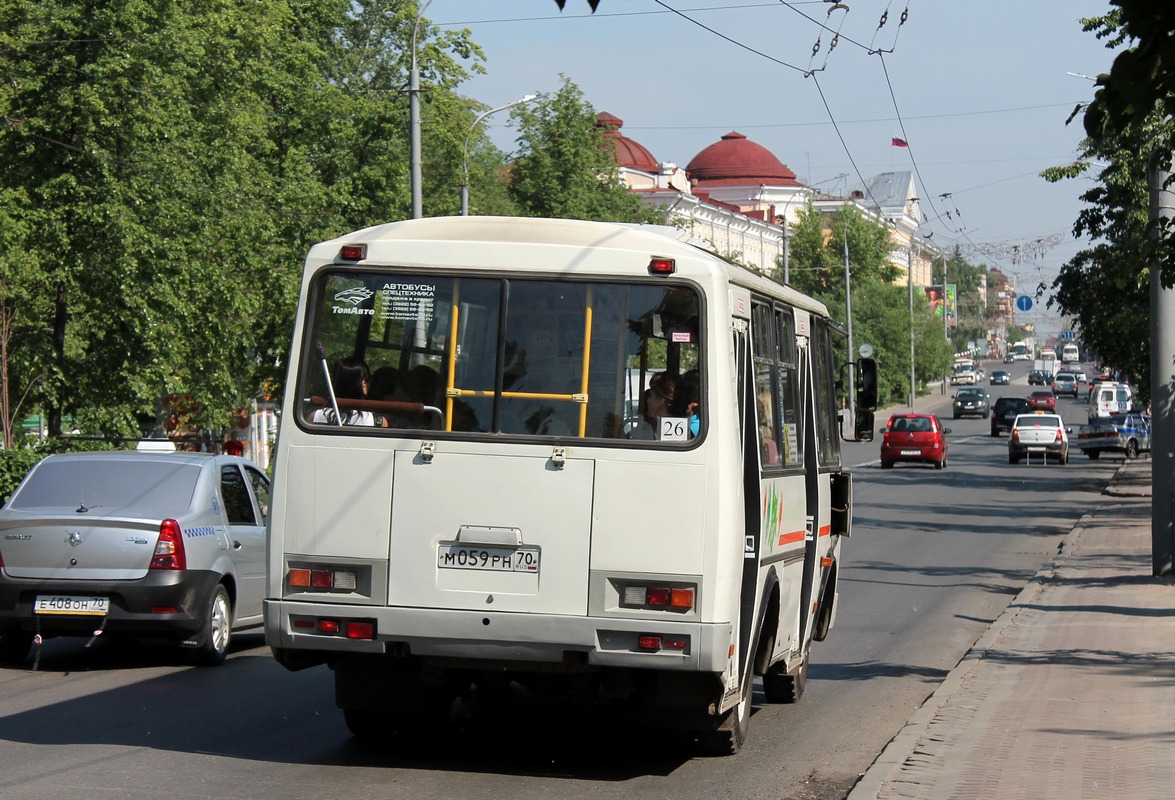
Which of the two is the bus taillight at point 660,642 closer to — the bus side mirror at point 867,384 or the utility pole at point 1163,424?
the bus side mirror at point 867,384

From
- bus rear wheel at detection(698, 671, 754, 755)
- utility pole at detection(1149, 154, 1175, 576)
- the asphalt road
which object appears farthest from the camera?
utility pole at detection(1149, 154, 1175, 576)

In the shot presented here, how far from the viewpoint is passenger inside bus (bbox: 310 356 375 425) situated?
7.66 meters

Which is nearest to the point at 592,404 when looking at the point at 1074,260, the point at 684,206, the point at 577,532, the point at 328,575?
the point at 577,532

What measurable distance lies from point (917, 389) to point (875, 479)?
69.8 metres

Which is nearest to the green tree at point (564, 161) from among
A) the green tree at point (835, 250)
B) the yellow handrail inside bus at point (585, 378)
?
the green tree at point (835, 250)

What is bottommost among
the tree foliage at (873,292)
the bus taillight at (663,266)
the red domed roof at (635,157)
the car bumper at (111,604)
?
the car bumper at (111,604)

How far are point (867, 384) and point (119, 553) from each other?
18.4 ft

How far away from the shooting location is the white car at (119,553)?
423 inches

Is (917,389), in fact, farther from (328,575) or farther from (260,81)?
(328,575)

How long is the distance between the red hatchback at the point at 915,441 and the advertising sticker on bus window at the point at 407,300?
1549 inches

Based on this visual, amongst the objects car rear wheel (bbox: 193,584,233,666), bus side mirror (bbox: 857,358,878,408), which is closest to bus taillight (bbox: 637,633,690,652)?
bus side mirror (bbox: 857,358,878,408)

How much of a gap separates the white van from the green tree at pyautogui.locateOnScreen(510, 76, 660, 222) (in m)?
18.1

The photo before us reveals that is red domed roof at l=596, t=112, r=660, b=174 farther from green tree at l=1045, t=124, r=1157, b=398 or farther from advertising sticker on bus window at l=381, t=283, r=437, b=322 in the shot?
advertising sticker on bus window at l=381, t=283, r=437, b=322

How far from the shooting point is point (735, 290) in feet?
26.0
